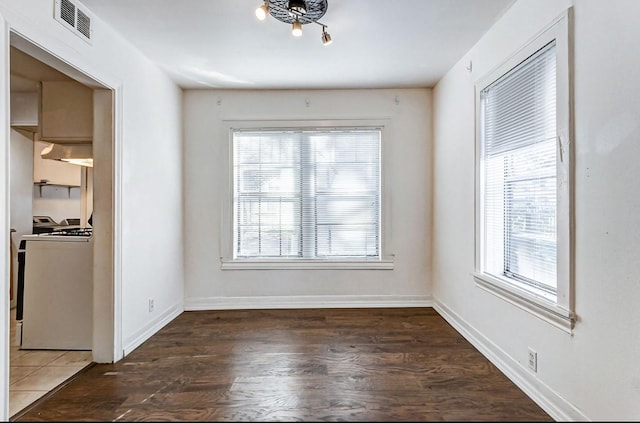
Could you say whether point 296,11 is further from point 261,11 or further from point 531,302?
point 531,302

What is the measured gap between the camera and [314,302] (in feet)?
13.6

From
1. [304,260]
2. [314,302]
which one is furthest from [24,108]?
[314,302]

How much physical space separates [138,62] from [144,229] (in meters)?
1.50

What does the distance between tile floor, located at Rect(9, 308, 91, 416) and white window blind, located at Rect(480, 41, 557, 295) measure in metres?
3.29

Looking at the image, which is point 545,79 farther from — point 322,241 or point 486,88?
point 322,241

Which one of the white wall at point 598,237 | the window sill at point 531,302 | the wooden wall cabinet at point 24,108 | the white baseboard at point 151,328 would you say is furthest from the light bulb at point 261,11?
the wooden wall cabinet at point 24,108

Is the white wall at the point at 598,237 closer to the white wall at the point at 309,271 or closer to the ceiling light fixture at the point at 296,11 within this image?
the ceiling light fixture at the point at 296,11

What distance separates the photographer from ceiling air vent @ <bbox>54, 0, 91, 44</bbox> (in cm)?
212

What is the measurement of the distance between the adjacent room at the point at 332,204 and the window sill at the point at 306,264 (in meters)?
0.03

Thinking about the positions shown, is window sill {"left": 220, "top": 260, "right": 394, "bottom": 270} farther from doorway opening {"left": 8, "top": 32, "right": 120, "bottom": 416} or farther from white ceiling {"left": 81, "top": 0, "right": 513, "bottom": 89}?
white ceiling {"left": 81, "top": 0, "right": 513, "bottom": 89}

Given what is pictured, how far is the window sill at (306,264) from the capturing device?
4145 mm

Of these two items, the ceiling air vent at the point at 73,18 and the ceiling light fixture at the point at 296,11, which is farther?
the ceiling light fixture at the point at 296,11

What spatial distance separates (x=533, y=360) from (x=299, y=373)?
1545mm

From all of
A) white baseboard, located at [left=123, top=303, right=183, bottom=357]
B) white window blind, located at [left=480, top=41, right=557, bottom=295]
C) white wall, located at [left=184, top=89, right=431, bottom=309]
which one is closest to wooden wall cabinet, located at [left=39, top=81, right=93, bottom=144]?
white wall, located at [left=184, top=89, right=431, bottom=309]
